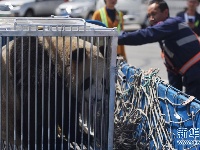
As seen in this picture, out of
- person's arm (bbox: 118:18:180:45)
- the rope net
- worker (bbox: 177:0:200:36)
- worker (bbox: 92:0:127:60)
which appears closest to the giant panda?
the rope net

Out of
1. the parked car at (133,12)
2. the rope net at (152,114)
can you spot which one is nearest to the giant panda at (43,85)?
the rope net at (152,114)

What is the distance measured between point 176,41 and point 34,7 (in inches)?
693

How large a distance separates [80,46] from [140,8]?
1686 centimetres

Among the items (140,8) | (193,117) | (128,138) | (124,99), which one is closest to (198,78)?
(124,99)

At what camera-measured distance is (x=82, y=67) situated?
3.75 metres

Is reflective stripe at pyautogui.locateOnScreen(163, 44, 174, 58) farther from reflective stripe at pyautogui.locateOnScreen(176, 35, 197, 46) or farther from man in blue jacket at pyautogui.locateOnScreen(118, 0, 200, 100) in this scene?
reflective stripe at pyautogui.locateOnScreen(176, 35, 197, 46)

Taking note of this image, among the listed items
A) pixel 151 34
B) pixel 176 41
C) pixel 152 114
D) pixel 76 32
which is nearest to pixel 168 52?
pixel 176 41

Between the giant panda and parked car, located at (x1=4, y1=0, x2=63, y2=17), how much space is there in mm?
17850

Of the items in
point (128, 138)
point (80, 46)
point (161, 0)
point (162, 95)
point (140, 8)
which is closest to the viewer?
point (80, 46)

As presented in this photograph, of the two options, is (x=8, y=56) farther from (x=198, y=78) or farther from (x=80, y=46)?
(x=198, y=78)

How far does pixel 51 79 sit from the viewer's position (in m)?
3.58

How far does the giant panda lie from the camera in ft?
11.5

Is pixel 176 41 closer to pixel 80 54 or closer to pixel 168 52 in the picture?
pixel 168 52

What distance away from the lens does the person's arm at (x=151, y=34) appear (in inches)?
199
